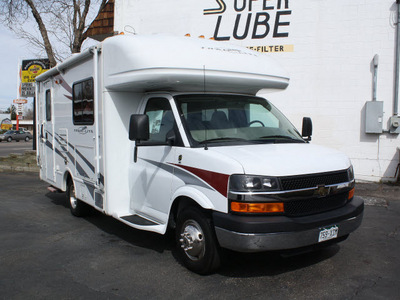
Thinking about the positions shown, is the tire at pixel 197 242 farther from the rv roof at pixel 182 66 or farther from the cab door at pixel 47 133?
the cab door at pixel 47 133

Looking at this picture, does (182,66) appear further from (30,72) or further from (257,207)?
(30,72)

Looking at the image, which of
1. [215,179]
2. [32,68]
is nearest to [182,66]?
[215,179]

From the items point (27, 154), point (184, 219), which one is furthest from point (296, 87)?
point (27, 154)

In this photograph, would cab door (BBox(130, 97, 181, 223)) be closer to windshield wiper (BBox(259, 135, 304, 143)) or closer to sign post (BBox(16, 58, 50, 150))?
windshield wiper (BBox(259, 135, 304, 143))

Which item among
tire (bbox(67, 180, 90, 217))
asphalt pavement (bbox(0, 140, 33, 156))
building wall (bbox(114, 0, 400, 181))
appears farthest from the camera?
asphalt pavement (bbox(0, 140, 33, 156))

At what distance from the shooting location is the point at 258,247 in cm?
384

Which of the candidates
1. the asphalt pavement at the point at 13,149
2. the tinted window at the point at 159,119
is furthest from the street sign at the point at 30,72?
the tinted window at the point at 159,119

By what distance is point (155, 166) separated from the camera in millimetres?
5074

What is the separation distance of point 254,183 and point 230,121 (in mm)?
1314

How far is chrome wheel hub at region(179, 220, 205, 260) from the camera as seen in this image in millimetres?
4320

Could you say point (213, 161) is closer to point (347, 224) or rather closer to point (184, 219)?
point (184, 219)

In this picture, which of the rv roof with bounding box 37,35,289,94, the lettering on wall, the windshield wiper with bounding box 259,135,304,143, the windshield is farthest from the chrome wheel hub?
the lettering on wall

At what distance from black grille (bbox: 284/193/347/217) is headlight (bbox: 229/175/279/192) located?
0.82 ft

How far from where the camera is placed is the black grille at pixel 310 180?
394 cm
